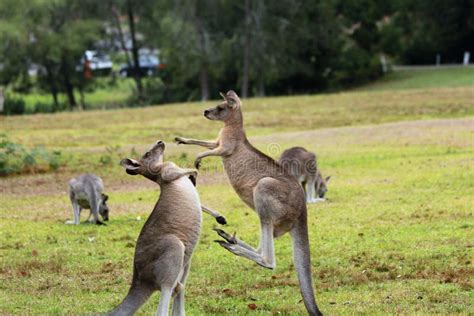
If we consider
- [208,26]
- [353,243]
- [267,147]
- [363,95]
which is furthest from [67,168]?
[208,26]

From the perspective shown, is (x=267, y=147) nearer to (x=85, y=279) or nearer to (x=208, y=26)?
(x=85, y=279)

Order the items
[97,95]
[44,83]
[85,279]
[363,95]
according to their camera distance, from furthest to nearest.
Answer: [97,95]
[44,83]
[363,95]
[85,279]

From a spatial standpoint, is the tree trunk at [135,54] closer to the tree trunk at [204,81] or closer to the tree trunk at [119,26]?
the tree trunk at [119,26]

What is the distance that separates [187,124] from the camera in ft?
91.6

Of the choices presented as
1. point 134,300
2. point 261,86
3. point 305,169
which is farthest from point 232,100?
point 261,86

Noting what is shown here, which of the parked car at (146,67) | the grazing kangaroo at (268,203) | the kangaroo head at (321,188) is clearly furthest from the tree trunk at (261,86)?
the grazing kangaroo at (268,203)

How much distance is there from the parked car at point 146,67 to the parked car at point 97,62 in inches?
47.5

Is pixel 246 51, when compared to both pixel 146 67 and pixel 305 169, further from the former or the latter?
pixel 305 169

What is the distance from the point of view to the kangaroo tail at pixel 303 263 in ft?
22.2

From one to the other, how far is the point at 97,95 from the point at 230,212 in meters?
40.7

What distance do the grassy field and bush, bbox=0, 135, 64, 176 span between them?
9.9 inches

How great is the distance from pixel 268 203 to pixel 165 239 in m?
1.38

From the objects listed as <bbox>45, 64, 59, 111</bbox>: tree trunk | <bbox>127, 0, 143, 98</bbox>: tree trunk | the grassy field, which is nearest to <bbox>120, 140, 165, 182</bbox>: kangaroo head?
the grassy field

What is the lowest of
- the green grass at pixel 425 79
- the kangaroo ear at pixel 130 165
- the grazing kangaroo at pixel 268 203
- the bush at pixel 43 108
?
the bush at pixel 43 108
